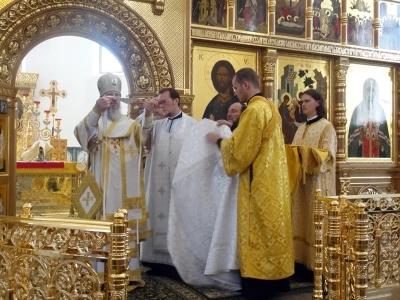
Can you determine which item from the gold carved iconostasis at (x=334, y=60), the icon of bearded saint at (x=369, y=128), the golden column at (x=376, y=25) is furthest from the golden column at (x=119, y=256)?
the golden column at (x=376, y=25)

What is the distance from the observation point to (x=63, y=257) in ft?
8.87

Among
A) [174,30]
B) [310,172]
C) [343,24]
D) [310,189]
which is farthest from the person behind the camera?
[343,24]

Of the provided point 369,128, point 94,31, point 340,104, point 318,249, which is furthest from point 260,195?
point 369,128

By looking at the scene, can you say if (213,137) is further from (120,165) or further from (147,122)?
(120,165)

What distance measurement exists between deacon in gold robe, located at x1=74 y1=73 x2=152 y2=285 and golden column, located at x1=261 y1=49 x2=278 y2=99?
12.7 feet

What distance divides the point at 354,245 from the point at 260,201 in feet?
2.87

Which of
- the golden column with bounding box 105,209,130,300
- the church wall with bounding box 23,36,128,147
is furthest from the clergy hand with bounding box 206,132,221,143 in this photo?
the church wall with bounding box 23,36,128,147

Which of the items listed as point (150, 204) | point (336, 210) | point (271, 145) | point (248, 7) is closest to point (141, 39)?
point (248, 7)

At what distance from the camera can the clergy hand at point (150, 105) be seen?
4.43 metres

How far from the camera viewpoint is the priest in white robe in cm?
497

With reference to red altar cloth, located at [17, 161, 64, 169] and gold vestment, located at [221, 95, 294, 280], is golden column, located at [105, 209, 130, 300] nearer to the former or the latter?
gold vestment, located at [221, 95, 294, 280]

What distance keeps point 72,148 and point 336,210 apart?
10141mm

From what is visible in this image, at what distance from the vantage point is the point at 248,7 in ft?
25.5

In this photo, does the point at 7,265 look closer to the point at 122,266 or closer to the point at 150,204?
the point at 122,266
